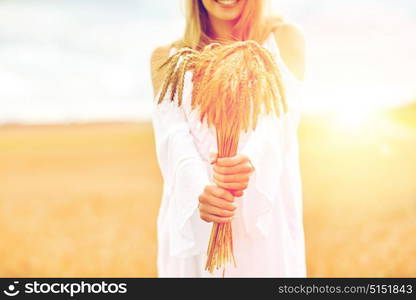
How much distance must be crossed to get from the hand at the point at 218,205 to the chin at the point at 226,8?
2.04ft

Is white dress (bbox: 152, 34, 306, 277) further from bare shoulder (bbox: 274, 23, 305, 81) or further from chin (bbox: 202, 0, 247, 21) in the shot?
chin (bbox: 202, 0, 247, 21)

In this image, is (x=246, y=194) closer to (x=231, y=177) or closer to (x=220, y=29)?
(x=231, y=177)

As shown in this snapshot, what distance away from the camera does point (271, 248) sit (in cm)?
166

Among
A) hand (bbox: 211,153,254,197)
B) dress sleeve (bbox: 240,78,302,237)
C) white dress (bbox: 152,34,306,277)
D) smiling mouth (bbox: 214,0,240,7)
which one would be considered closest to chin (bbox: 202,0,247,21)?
smiling mouth (bbox: 214,0,240,7)

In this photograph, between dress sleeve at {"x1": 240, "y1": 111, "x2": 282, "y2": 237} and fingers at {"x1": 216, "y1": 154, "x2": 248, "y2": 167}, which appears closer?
fingers at {"x1": 216, "y1": 154, "x2": 248, "y2": 167}

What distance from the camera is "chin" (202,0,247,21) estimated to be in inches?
67.1

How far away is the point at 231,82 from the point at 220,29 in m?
0.65

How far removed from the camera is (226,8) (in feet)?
5.60

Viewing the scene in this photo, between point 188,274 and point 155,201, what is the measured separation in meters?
4.60

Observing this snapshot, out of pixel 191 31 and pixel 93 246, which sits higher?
pixel 93 246

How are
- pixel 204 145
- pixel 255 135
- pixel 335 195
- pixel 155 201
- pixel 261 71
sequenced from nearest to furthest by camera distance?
pixel 261 71
pixel 255 135
pixel 204 145
pixel 335 195
pixel 155 201

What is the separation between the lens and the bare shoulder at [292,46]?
1.74 m

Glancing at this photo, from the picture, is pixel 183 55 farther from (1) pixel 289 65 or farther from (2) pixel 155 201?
(2) pixel 155 201

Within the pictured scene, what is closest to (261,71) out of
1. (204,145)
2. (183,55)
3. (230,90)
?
(230,90)
